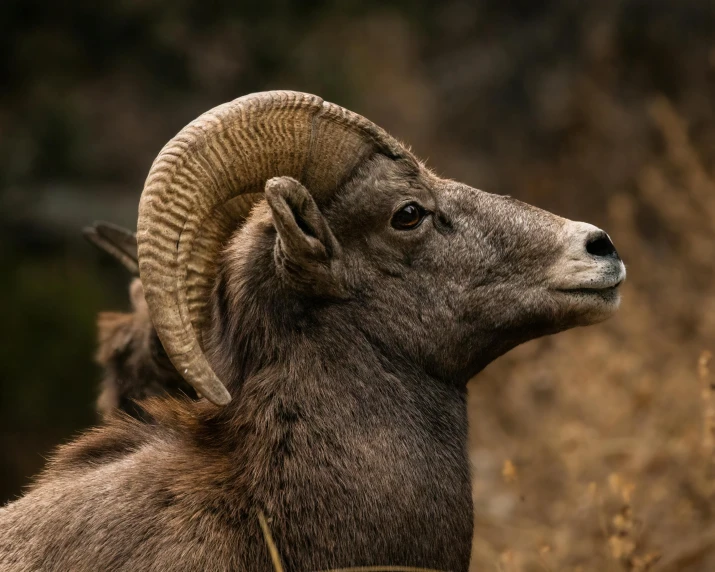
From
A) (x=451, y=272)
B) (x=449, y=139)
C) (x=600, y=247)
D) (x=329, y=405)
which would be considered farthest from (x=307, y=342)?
(x=449, y=139)

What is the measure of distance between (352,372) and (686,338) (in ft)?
20.3

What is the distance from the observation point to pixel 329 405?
4.09 meters

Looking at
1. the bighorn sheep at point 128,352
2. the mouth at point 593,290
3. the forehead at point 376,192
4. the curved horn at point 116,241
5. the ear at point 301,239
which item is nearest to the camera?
the ear at point 301,239

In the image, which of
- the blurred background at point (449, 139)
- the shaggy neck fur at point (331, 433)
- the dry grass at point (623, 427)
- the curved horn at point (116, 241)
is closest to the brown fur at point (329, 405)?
the shaggy neck fur at point (331, 433)

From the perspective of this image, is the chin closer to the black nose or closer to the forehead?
the black nose

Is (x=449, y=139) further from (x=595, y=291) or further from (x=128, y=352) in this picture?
(x=595, y=291)

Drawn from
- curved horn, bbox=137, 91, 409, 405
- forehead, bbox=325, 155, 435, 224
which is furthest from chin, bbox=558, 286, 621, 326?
curved horn, bbox=137, 91, 409, 405

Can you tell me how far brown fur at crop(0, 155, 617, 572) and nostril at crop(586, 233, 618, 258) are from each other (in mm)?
79

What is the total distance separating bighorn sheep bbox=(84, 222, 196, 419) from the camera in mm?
6098

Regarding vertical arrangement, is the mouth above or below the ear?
below

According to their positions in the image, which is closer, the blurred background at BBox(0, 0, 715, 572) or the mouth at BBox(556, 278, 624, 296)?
the mouth at BBox(556, 278, 624, 296)

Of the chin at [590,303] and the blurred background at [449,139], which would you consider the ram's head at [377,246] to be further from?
the blurred background at [449,139]

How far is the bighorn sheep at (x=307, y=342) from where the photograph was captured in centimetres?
388

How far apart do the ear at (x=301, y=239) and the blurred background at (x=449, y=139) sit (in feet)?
15.4
